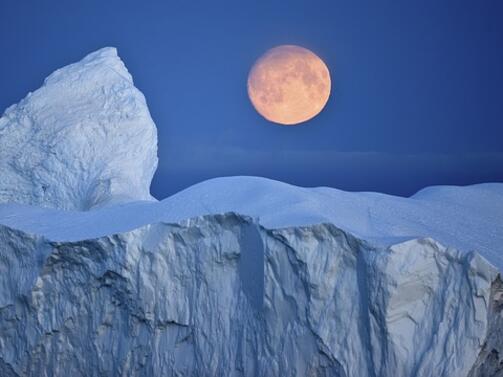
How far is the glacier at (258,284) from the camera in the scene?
10.6 m

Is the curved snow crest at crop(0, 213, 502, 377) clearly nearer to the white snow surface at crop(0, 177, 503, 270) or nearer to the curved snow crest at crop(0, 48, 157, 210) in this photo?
the white snow surface at crop(0, 177, 503, 270)

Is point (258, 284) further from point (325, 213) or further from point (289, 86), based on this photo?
point (289, 86)

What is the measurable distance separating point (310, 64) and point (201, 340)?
9694 mm

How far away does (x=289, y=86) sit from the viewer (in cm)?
1894

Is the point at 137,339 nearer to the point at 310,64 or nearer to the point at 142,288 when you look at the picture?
the point at 142,288

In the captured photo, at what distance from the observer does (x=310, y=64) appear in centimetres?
1917

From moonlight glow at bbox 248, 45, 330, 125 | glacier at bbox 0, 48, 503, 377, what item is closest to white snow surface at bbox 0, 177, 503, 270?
glacier at bbox 0, 48, 503, 377

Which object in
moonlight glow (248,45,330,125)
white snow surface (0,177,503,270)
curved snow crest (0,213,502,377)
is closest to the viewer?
curved snow crest (0,213,502,377)

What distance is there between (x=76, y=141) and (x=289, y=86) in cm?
739

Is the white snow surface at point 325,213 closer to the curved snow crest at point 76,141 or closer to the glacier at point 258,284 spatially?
the glacier at point 258,284

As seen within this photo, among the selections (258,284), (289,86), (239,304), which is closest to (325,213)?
(258,284)

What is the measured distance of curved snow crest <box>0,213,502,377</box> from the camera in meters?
10.6

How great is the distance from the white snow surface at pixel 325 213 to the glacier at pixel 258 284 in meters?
0.04

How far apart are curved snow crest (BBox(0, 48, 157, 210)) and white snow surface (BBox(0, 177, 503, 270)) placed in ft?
21.4
